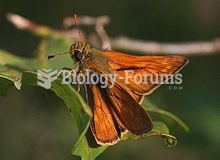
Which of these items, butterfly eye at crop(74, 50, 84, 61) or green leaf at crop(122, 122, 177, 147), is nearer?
green leaf at crop(122, 122, 177, 147)

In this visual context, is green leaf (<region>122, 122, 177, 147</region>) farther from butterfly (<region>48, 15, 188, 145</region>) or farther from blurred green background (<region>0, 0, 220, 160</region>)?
blurred green background (<region>0, 0, 220, 160</region>)

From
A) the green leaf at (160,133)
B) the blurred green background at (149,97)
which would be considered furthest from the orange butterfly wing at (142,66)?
the blurred green background at (149,97)

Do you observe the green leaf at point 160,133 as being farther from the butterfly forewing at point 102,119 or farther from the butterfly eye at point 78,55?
the butterfly eye at point 78,55

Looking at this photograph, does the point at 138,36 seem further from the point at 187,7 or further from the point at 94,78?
the point at 94,78

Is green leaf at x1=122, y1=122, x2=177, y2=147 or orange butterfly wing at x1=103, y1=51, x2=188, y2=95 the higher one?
orange butterfly wing at x1=103, y1=51, x2=188, y2=95

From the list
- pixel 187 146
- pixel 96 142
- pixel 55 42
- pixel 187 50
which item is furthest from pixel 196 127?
pixel 96 142

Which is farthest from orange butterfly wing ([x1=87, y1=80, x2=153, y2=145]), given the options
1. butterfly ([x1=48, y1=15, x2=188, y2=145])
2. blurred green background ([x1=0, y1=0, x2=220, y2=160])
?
blurred green background ([x1=0, y1=0, x2=220, y2=160])
